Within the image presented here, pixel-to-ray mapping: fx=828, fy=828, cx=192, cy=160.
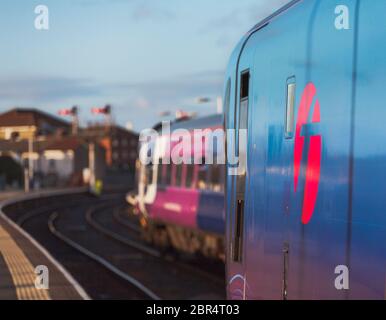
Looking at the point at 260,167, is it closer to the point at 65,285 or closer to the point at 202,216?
the point at 65,285

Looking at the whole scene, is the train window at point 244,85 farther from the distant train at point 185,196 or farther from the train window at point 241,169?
the distant train at point 185,196

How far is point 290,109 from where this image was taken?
6.34m

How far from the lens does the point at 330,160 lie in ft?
18.0

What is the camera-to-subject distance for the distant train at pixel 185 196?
702 inches

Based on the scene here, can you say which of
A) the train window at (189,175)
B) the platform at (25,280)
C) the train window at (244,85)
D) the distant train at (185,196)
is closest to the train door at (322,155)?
the train window at (244,85)

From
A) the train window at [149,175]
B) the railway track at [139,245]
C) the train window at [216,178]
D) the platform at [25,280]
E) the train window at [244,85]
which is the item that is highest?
the train window at [244,85]

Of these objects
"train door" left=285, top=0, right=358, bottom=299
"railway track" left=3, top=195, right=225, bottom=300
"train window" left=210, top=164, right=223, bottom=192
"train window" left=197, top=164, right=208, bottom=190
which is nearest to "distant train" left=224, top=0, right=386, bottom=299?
"train door" left=285, top=0, right=358, bottom=299

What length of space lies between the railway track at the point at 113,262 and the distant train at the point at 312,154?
30.2 feet

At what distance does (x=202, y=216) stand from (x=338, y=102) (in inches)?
534

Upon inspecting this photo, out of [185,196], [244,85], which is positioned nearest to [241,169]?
[244,85]

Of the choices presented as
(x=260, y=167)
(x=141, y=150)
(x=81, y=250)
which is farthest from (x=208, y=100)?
(x=260, y=167)

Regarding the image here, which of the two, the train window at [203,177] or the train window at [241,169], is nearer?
the train window at [241,169]

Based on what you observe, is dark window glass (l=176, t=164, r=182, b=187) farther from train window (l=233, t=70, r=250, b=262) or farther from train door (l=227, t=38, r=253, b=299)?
train window (l=233, t=70, r=250, b=262)

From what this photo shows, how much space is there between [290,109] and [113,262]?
1744cm
